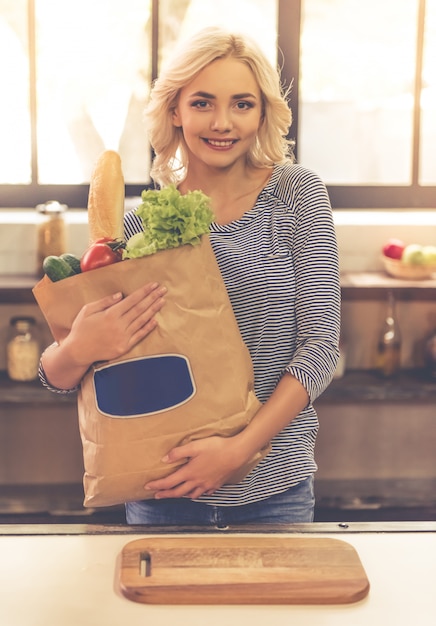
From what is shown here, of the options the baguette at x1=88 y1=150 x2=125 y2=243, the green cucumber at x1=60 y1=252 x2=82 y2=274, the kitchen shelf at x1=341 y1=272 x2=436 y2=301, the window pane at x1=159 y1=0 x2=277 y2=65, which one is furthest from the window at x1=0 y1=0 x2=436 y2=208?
the green cucumber at x1=60 y1=252 x2=82 y2=274

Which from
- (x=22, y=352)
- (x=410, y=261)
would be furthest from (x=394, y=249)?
(x=22, y=352)

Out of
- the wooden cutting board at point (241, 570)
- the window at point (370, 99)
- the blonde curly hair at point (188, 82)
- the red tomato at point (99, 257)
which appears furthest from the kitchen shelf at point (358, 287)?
the wooden cutting board at point (241, 570)

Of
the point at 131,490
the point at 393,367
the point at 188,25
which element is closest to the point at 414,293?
the point at 393,367

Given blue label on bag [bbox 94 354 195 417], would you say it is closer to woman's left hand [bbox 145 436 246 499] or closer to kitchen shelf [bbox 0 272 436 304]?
woman's left hand [bbox 145 436 246 499]

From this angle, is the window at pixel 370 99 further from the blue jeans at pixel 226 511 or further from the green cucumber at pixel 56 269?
the green cucumber at pixel 56 269

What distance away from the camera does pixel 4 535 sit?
4.28ft

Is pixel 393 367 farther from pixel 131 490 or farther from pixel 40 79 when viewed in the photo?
pixel 131 490

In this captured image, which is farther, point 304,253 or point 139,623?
point 304,253

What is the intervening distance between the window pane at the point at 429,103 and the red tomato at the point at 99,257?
213 centimetres

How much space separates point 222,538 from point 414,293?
6.05 feet

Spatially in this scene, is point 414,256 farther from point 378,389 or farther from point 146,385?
point 146,385

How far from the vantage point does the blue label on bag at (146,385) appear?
51.6 inches

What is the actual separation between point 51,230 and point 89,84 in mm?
556

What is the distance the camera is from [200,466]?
1.35 meters
